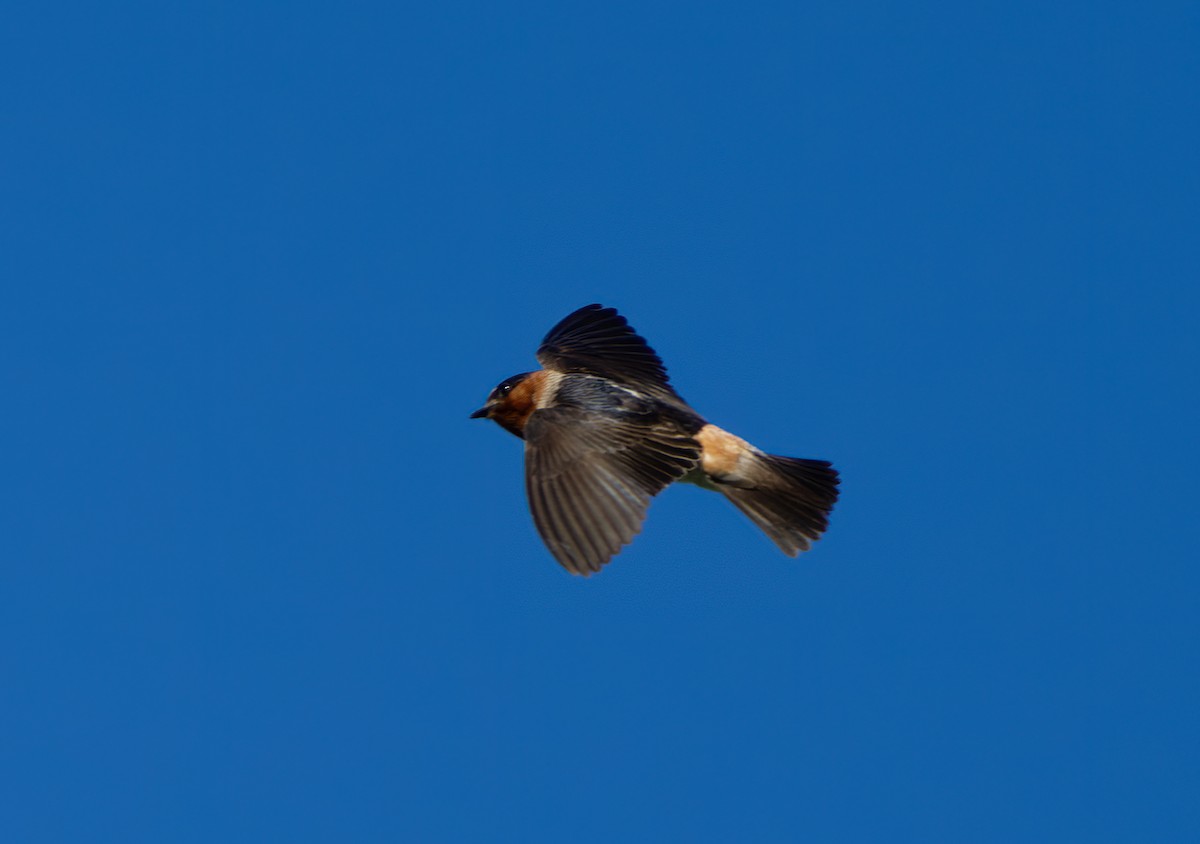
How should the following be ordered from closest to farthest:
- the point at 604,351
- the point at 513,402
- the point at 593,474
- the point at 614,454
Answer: the point at 593,474, the point at 614,454, the point at 513,402, the point at 604,351

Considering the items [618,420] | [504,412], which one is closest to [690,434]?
[618,420]

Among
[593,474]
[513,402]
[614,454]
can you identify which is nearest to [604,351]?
[513,402]

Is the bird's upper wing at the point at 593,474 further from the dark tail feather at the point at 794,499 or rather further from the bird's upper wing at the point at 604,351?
the bird's upper wing at the point at 604,351

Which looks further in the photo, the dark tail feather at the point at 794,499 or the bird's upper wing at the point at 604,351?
the bird's upper wing at the point at 604,351

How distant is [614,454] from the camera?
9.00 metres

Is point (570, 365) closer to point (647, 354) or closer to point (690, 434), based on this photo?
point (647, 354)

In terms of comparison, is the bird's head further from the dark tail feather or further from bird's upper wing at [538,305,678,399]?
the dark tail feather

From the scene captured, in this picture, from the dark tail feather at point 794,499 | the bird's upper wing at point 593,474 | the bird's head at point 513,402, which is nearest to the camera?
the bird's upper wing at point 593,474

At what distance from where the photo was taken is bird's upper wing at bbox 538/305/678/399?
10.9 metres

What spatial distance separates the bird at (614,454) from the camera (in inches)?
338

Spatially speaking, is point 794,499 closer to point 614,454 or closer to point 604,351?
point 614,454

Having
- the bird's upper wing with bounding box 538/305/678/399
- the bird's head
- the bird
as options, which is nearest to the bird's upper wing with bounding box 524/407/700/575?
the bird

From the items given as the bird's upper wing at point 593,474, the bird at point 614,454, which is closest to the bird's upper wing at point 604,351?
the bird at point 614,454

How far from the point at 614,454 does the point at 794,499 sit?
135 centimetres
